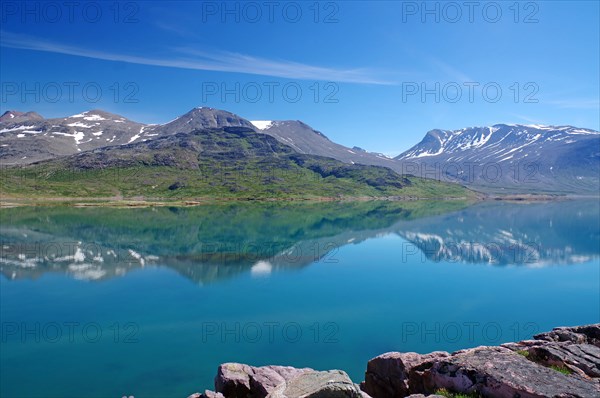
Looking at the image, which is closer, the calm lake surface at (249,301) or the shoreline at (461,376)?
the shoreline at (461,376)

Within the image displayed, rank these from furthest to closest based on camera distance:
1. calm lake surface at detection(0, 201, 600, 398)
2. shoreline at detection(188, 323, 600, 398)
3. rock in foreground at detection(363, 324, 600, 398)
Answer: calm lake surface at detection(0, 201, 600, 398)
rock in foreground at detection(363, 324, 600, 398)
shoreline at detection(188, 323, 600, 398)

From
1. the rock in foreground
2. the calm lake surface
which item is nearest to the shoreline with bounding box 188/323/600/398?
the rock in foreground

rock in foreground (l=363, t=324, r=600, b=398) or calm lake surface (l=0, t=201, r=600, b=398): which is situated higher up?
rock in foreground (l=363, t=324, r=600, b=398)

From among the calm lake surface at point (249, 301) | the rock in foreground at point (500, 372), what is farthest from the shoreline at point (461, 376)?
the calm lake surface at point (249, 301)

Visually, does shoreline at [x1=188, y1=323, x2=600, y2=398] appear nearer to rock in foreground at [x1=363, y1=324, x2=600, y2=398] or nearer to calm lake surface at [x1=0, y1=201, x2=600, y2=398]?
rock in foreground at [x1=363, y1=324, x2=600, y2=398]

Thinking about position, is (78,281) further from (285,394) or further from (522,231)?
(522,231)

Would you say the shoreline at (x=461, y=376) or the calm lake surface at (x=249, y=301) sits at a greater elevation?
the shoreline at (x=461, y=376)

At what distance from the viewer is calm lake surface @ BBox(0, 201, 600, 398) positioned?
25734 mm

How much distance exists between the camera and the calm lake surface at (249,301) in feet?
84.4

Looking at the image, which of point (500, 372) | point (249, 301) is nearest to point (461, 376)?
point (500, 372)

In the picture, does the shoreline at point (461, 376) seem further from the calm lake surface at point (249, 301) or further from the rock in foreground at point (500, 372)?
the calm lake surface at point (249, 301)

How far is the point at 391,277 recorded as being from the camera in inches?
2067

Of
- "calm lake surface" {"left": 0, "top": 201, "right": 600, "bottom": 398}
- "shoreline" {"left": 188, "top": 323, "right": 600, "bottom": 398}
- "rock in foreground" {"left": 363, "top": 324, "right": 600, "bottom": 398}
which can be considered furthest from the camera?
"calm lake surface" {"left": 0, "top": 201, "right": 600, "bottom": 398}

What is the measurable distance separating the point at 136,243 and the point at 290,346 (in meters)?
61.3
